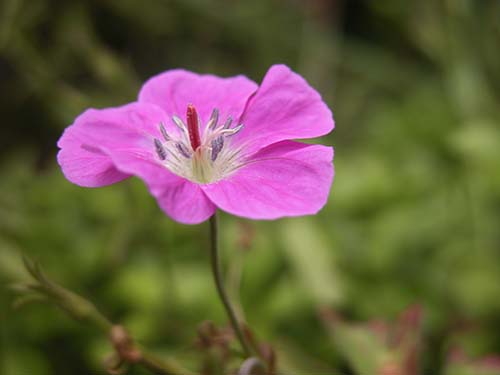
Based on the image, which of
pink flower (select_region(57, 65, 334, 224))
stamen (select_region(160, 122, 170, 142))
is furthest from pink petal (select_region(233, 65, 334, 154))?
stamen (select_region(160, 122, 170, 142))

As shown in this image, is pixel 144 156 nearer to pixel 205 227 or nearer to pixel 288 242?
pixel 205 227

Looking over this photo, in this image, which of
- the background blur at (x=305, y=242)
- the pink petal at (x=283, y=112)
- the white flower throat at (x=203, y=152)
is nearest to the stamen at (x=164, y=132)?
the white flower throat at (x=203, y=152)

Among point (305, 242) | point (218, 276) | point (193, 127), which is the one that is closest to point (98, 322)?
point (218, 276)

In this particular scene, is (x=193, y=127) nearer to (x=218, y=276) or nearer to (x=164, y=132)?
(x=164, y=132)

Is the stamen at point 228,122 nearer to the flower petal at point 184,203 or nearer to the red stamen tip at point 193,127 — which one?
the red stamen tip at point 193,127

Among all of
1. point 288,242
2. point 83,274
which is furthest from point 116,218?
point 288,242

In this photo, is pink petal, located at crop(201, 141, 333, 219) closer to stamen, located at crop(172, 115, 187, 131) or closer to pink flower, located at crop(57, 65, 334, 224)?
pink flower, located at crop(57, 65, 334, 224)
